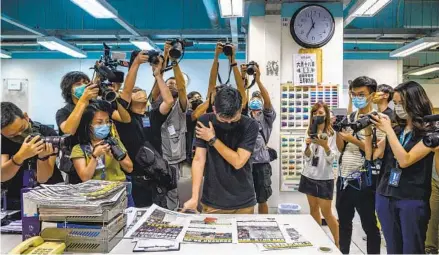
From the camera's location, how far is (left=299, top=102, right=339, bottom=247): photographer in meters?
3.47

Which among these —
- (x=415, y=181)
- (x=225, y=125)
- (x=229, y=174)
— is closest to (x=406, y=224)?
(x=415, y=181)

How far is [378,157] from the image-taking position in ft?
8.79

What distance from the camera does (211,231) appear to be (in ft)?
5.95

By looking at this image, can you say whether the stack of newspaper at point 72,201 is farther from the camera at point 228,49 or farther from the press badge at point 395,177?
the camera at point 228,49

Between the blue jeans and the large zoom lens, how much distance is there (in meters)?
0.35

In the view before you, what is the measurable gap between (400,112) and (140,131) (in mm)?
1778

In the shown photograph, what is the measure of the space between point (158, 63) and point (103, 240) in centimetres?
173

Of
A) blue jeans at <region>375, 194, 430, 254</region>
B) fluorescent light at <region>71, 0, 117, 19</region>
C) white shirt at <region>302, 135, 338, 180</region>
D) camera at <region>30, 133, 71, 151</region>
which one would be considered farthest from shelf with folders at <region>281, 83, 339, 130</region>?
camera at <region>30, 133, 71, 151</region>

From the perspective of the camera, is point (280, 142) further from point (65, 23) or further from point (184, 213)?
point (65, 23)

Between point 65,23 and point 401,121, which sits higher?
point 65,23

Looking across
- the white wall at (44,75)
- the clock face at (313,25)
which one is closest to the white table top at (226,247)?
the clock face at (313,25)

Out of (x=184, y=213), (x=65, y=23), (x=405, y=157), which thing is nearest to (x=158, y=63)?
(x=184, y=213)

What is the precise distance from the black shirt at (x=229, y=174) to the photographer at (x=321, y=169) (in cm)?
140

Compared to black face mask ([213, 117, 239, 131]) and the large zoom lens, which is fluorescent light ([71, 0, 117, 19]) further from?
the large zoom lens
